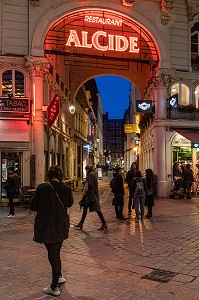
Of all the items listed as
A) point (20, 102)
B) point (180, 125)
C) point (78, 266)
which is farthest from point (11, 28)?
point (78, 266)

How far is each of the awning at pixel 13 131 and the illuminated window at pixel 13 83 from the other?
1605 millimetres

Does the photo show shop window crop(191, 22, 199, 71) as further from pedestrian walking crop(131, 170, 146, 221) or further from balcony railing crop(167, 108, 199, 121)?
pedestrian walking crop(131, 170, 146, 221)

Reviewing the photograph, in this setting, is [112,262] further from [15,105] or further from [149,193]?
[15,105]

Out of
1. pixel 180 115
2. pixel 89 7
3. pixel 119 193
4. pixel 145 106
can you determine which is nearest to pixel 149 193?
pixel 119 193

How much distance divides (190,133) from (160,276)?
15.5 metres

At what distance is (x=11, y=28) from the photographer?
18812 mm

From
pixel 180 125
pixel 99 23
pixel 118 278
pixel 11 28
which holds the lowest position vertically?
pixel 118 278

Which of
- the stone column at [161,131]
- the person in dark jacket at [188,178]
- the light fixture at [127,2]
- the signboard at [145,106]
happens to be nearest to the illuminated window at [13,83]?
the signboard at [145,106]

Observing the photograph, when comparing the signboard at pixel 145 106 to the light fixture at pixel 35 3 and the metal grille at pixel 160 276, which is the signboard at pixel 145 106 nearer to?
the light fixture at pixel 35 3

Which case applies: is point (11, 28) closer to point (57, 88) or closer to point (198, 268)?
point (57, 88)

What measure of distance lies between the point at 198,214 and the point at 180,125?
8755 millimetres

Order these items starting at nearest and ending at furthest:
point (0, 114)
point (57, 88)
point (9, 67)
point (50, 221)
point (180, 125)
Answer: point (50, 221) < point (0, 114) < point (9, 67) < point (180, 125) < point (57, 88)

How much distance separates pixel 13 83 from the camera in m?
18.4

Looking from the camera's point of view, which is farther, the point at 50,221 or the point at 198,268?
the point at 198,268
